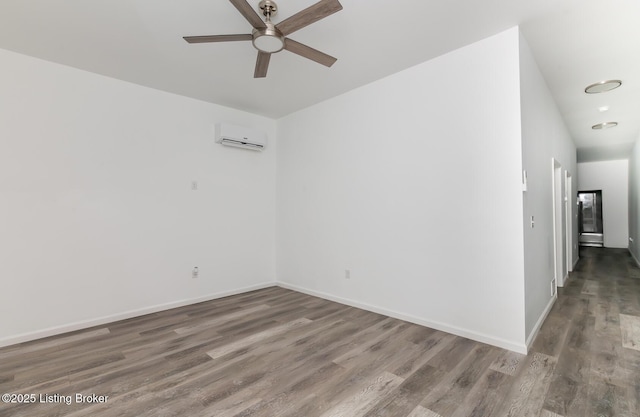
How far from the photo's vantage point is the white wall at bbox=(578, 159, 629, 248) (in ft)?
28.6

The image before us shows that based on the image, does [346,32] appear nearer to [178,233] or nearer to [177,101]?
[177,101]

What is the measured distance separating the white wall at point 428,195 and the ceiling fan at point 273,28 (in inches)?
51.5

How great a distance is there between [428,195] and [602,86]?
9.07 ft

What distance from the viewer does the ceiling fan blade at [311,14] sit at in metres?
1.88

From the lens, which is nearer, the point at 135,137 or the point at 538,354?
the point at 538,354

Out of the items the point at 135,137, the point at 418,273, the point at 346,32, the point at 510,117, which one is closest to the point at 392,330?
the point at 418,273

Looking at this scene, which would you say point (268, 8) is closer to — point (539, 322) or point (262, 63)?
point (262, 63)

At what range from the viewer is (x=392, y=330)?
308 centimetres

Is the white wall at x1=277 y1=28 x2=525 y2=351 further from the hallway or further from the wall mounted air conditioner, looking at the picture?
the wall mounted air conditioner

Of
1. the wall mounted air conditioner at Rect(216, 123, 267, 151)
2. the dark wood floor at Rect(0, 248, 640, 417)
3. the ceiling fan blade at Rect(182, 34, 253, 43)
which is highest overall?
the ceiling fan blade at Rect(182, 34, 253, 43)

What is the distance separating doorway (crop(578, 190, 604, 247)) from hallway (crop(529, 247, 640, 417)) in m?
6.05

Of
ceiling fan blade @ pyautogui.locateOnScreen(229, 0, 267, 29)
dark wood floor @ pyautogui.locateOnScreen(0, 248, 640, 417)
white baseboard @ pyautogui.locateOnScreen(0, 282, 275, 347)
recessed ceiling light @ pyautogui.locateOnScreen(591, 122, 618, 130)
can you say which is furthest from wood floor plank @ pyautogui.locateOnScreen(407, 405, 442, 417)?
recessed ceiling light @ pyautogui.locateOnScreen(591, 122, 618, 130)

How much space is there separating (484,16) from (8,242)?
4.80 meters

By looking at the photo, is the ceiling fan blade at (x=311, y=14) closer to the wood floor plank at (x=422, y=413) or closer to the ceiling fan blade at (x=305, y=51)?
the ceiling fan blade at (x=305, y=51)
